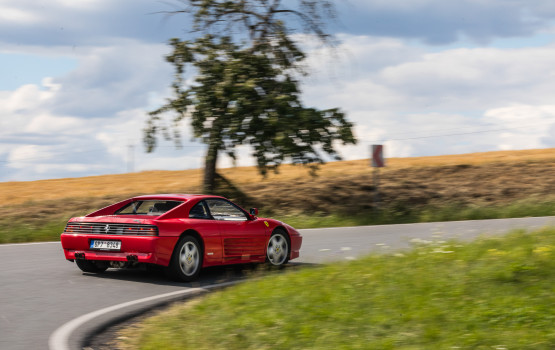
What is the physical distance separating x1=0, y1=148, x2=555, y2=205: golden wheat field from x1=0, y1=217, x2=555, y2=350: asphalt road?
11223mm

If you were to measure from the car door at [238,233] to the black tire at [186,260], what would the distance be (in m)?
0.54

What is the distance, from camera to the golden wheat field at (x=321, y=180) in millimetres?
27547

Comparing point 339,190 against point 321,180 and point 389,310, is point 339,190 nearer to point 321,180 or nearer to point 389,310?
point 321,180

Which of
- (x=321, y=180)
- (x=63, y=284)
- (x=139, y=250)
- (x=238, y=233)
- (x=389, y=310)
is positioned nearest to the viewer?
(x=389, y=310)

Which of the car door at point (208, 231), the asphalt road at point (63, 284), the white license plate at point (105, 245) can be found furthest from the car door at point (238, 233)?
the white license plate at point (105, 245)

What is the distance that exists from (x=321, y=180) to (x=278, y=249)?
1742 centimetres

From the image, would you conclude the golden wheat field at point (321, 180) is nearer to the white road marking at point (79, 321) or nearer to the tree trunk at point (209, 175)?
the tree trunk at point (209, 175)

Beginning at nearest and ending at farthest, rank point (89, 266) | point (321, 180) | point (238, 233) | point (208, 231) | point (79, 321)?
point (79, 321) < point (208, 231) < point (89, 266) < point (238, 233) < point (321, 180)

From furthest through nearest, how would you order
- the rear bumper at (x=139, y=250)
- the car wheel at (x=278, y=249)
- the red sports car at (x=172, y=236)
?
the car wheel at (x=278, y=249) < the red sports car at (x=172, y=236) < the rear bumper at (x=139, y=250)

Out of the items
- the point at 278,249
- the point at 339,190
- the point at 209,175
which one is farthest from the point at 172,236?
the point at 339,190

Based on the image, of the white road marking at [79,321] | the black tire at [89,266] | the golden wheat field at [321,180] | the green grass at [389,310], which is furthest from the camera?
the golden wheat field at [321,180]

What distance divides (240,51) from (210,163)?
14.1 ft

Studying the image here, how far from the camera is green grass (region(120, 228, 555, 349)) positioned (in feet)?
19.4

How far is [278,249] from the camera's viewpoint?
A: 461 inches
